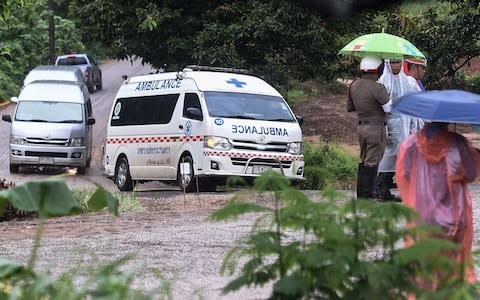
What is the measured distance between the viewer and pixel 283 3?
22109mm

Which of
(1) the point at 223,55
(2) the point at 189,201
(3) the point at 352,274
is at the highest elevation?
(1) the point at 223,55

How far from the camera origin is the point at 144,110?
18750 millimetres

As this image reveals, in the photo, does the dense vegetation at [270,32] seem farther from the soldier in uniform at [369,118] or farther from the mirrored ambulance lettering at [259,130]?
the soldier in uniform at [369,118]

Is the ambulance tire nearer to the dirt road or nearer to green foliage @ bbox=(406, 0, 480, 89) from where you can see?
the dirt road

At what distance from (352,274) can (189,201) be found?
34.7ft

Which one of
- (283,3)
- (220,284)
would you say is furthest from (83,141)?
(220,284)

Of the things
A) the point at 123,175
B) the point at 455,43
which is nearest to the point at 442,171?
the point at 123,175

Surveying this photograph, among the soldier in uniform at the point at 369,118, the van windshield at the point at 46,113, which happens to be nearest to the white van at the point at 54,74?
the van windshield at the point at 46,113

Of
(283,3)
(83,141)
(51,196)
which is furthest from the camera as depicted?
(83,141)

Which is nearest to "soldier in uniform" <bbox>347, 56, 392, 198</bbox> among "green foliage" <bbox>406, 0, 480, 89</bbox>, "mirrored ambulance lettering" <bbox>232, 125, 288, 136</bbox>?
"mirrored ambulance lettering" <bbox>232, 125, 288, 136</bbox>

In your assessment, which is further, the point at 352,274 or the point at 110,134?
the point at 110,134

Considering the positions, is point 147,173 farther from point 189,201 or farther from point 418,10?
point 418,10

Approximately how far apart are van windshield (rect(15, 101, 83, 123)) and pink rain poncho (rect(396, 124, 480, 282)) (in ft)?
61.5

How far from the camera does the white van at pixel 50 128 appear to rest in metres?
23.6
